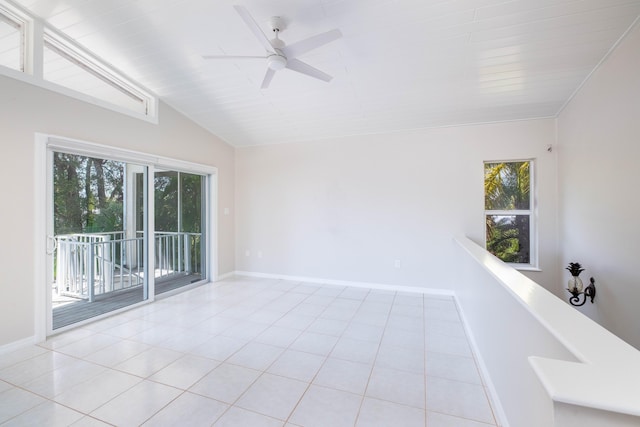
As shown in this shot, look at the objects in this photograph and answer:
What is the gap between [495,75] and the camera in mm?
2908

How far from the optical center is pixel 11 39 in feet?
8.34

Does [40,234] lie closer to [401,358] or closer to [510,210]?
[401,358]

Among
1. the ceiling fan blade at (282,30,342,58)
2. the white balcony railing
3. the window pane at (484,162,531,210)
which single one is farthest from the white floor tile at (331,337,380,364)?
the white balcony railing

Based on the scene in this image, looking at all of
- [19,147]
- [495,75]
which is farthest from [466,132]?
[19,147]

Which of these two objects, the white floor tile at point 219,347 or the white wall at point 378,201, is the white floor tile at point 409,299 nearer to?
the white wall at point 378,201

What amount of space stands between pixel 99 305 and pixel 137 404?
2.42 metres

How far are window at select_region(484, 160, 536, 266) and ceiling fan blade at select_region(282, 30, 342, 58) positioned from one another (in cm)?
316

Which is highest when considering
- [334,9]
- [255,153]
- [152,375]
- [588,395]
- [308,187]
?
[334,9]

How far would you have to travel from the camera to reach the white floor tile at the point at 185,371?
210 centimetres

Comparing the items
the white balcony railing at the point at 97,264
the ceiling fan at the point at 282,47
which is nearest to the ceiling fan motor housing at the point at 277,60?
the ceiling fan at the point at 282,47

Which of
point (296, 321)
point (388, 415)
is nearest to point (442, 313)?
point (296, 321)

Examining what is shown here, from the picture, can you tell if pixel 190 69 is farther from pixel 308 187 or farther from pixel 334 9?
pixel 308 187

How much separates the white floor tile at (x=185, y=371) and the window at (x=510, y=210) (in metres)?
3.95

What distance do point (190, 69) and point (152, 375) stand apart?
314 cm
